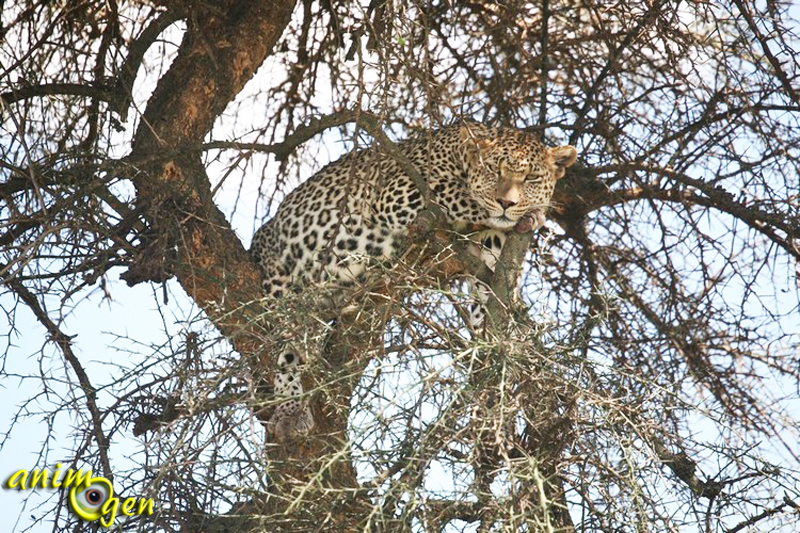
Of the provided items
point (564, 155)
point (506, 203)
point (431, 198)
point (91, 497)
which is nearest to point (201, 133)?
Answer: point (431, 198)

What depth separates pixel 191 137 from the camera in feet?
21.0

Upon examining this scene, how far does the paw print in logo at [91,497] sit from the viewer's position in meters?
4.52

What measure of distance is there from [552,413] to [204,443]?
1.20 m

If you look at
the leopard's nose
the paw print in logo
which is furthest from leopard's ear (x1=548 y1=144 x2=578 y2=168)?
the paw print in logo

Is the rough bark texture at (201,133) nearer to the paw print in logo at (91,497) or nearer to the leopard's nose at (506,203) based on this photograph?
the paw print in logo at (91,497)

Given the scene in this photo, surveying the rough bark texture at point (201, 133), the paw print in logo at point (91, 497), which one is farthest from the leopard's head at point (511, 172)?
the paw print in logo at point (91, 497)

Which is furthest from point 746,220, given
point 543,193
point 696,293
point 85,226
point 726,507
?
point 85,226

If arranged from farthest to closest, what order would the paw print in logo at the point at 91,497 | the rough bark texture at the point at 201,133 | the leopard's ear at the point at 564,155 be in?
1. the leopard's ear at the point at 564,155
2. the rough bark texture at the point at 201,133
3. the paw print in logo at the point at 91,497

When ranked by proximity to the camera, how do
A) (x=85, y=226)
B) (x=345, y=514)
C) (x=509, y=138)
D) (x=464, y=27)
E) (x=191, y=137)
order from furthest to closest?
(x=464, y=27) → (x=509, y=138) → (x=191, y=137) → (x=85, y=226) → (x=345, y=514)

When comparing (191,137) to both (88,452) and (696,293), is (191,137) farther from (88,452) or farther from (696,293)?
(696,293)

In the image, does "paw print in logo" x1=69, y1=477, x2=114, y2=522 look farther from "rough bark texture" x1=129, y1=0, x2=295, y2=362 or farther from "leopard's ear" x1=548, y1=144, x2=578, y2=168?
"leopard's ear" x1=548, y1=144, x2=578, y2=168

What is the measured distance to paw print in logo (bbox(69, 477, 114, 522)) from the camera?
4.52 m

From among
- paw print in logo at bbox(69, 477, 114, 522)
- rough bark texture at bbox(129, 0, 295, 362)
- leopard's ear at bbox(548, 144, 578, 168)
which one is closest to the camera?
paw print in logo at bbox(69, 477, 114, 522)

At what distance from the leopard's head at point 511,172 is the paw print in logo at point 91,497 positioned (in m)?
2.74
